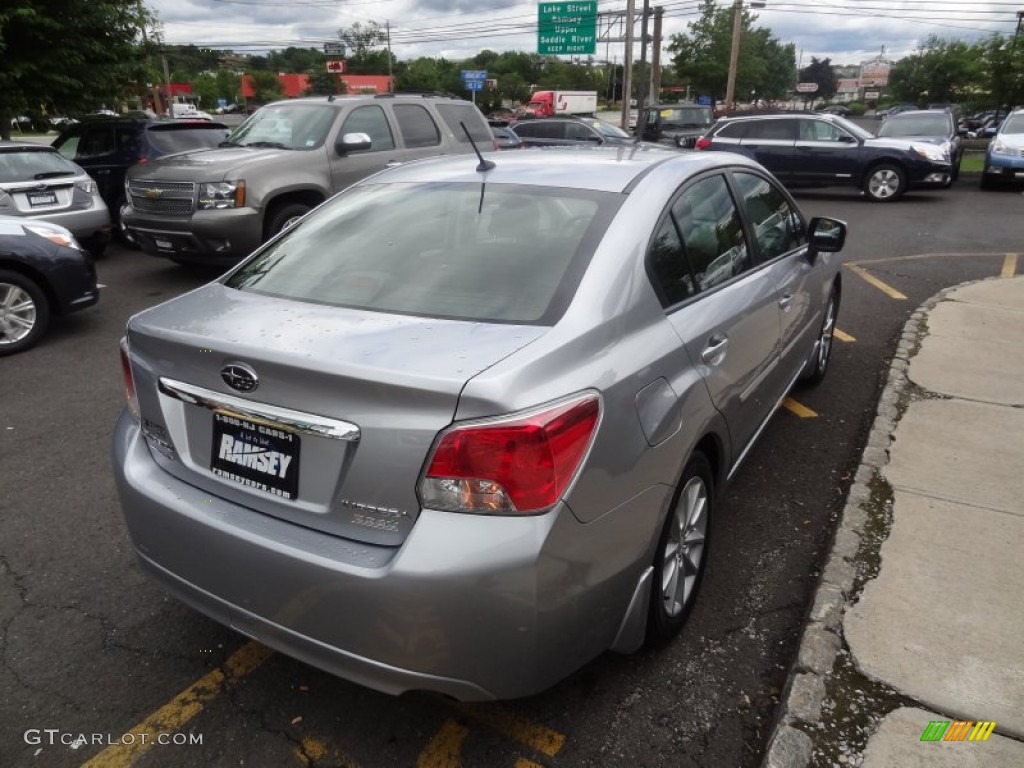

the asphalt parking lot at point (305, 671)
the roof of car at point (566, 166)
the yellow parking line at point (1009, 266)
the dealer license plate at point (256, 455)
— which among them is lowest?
the yellow parking line at point (1009, 266)

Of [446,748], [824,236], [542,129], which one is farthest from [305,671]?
[542,129]

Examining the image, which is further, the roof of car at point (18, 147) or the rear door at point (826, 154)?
the rear door at point (826, 154)

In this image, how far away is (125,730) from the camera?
2377 mm

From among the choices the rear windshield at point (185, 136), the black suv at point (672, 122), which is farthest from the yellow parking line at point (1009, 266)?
the black suv at point (672, 122)

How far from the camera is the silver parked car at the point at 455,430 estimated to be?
1.89 metres

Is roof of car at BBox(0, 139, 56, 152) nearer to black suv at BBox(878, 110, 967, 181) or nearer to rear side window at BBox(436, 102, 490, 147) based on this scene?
rear side window at BBox(436, 102, 490, 147)

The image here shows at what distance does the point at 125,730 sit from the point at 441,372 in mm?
1583

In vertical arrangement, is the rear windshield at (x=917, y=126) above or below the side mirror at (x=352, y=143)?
below

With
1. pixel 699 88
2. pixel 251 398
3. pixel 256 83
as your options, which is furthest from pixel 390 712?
pixel 256 83

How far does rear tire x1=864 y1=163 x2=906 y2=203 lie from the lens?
1495 cm

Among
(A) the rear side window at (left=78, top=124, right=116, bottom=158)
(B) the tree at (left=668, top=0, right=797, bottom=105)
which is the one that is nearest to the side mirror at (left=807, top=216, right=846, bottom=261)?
(A) the rear side window at (left=78, top=124, right=116, bottom=158)

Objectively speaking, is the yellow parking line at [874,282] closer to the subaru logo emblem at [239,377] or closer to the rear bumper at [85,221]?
the subaru logo emblem at [239,377]

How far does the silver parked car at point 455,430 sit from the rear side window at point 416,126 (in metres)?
6.57

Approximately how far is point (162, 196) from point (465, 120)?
155 inches
